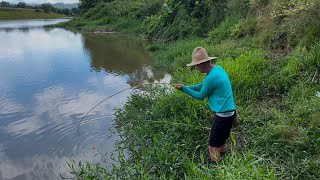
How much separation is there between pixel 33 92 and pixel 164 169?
19.0ft

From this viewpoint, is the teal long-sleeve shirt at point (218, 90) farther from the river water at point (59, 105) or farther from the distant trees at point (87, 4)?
the distant trees at point (87, 4)

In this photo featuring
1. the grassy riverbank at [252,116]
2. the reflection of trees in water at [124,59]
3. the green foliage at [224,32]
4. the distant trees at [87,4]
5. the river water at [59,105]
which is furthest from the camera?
the distant trees at [87,4]

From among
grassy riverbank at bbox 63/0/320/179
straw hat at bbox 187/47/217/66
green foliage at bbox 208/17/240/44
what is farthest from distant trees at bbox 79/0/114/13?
straw hat at bbox 187/47/217/66

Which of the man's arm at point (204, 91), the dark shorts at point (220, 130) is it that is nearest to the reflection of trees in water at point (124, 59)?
the man's arm at point (204, 91)

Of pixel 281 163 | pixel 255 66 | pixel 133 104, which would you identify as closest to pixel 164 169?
pixel 281 163

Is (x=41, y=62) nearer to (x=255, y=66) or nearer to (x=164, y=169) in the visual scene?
(x=255, y=66)

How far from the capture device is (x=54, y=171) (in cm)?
456

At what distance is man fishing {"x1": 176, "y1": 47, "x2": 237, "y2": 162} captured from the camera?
11.6 feet

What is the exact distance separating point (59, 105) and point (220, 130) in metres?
4.57

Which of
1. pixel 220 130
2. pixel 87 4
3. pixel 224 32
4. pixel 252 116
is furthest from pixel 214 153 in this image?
pixel 87 4

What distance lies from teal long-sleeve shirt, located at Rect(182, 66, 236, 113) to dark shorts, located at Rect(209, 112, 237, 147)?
0.35 feet

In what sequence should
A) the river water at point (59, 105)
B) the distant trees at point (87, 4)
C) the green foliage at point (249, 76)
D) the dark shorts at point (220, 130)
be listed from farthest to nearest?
the distant trees at point (87, 4)
the green foliage at point (249, 76)
the river water at point (59, 105)
the dark shorts at point (220, 130)

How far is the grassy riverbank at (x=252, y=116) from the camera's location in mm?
3510

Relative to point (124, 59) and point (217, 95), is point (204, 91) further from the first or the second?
point (124, 59)
